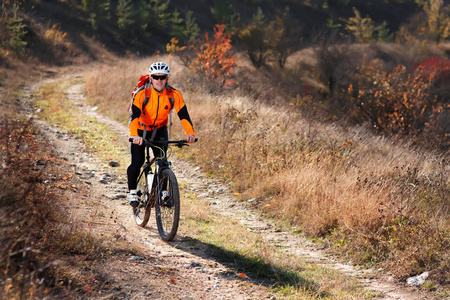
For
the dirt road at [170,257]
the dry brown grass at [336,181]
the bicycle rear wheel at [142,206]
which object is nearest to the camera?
the dirt road at [170,257]

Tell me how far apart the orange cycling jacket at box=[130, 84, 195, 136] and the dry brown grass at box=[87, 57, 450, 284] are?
2.55 metres

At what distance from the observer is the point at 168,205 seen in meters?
4.88

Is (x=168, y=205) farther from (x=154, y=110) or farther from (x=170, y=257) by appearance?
(x=154, y=110)

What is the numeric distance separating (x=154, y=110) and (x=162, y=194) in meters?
1.12

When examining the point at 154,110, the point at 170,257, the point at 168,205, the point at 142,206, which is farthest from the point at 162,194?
the point at 154,110

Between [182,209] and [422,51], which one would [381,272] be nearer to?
[182,209]

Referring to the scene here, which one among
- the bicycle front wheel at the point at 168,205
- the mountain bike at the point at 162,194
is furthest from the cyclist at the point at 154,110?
the bicycle front wheel at the point at 168,205

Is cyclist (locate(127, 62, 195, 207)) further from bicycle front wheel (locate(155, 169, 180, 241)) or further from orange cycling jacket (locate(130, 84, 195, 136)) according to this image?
bicycle front wheel (locate(155, 169, 180, 241))

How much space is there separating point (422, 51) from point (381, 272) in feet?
121

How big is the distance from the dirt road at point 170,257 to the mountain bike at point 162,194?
216 mm

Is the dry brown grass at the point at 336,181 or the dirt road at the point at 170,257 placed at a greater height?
the dry brown grass at the point at 336,181

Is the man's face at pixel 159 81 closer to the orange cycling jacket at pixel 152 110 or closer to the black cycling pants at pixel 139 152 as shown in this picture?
the orange cycling jacket at pixel 152 110

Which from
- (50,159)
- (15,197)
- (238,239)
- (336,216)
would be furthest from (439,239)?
(50,159)

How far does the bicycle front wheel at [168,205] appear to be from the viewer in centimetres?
477
